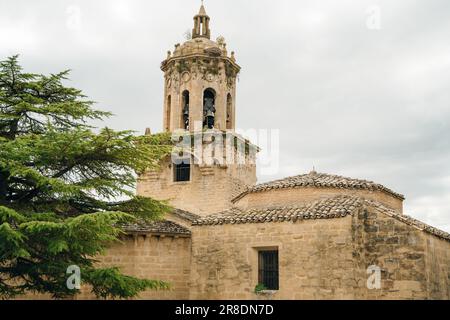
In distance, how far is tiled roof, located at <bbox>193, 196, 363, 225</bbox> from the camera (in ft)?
50.3

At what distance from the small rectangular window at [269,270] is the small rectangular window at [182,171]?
29.9 ft

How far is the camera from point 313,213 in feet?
51.0

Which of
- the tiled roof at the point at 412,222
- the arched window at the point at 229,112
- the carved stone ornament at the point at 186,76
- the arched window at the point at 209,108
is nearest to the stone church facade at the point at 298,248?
the tiled roof at the point at 412,222

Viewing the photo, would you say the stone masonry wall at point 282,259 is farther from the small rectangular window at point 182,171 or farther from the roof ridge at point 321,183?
the small rectangular window at point 182,171

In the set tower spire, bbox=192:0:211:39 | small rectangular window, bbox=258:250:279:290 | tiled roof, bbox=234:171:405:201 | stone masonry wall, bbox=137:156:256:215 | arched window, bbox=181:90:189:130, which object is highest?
tower spire, bbox=192:0:211:39

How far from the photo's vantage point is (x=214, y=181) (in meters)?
24.3

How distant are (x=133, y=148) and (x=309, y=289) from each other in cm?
647

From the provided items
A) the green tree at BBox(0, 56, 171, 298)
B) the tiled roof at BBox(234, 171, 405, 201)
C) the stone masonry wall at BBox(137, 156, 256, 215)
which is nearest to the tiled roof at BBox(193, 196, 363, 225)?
the tiled roof at BBox(234, 171, 405, 201)

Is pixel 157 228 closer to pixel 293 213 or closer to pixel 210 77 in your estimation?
pixel 293 213

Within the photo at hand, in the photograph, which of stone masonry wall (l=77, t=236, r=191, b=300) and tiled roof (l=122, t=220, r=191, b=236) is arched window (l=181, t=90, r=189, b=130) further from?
stone masonry wall (l=77, t=236, r=191, b=300)

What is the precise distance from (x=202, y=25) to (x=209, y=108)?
4.33 metres
